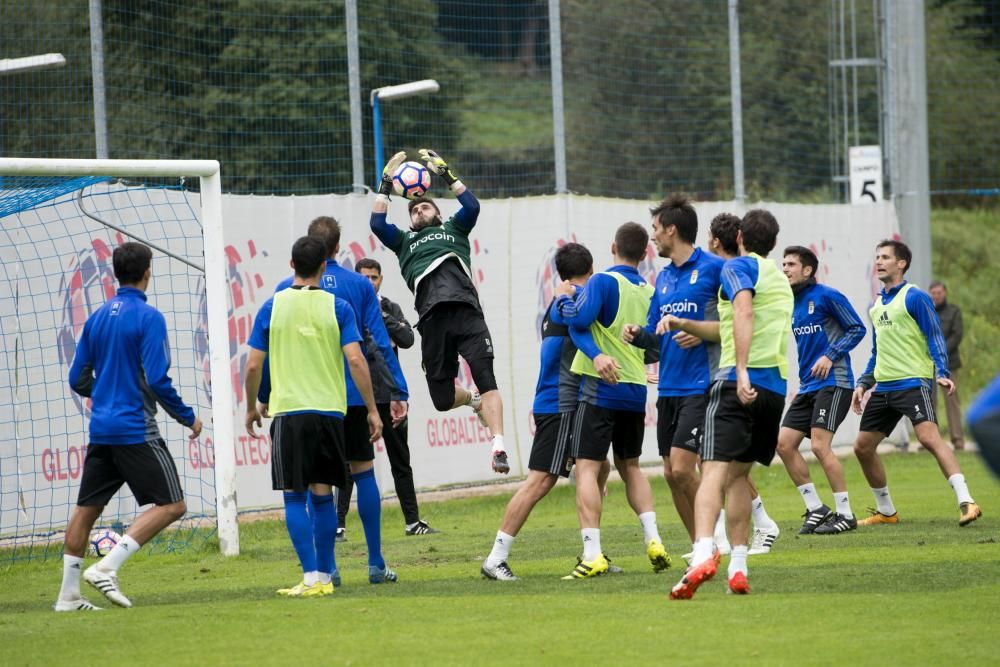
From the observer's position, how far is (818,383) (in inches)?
471

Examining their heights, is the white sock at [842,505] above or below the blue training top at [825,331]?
below

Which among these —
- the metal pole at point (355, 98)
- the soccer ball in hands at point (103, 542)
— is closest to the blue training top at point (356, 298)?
the soccer ball in hands at point (103, 542)

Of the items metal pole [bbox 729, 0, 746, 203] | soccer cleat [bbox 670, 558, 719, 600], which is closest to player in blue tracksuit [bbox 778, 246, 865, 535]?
soccer cleat [bbox 670, 558, 719, 600]

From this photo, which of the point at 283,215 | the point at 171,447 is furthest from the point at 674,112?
the point at 171,447

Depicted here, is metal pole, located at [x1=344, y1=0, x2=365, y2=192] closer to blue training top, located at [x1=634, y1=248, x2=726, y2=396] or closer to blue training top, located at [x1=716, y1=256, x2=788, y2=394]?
blue training top, located at [x1=634, y1=248, x2=726, y2=396]

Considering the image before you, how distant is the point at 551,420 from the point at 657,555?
3.46 feet

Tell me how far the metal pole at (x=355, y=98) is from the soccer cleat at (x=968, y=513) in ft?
20.4

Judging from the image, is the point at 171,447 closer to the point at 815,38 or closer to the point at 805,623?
the point at 805,623

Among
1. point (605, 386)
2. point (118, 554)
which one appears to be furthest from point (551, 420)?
point (118, 554)

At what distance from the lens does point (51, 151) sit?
1536 centimetres

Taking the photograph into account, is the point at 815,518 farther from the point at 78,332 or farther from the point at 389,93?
the point at 389,93

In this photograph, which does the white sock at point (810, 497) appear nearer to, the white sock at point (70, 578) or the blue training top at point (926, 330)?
the blue training top at point (926, 330)

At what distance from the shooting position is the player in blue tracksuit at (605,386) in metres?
9.02

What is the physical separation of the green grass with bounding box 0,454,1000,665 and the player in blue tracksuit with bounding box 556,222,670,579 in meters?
0.32
